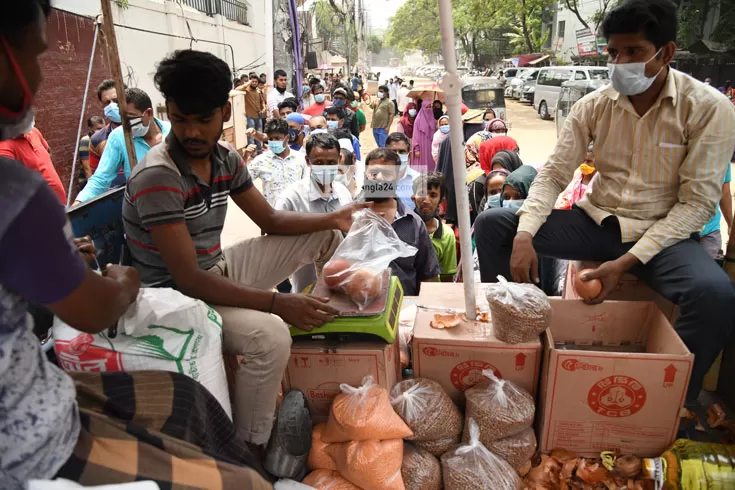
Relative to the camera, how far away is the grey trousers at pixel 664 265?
72.6 inches

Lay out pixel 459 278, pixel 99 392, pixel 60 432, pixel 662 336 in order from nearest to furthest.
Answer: pixel 60 432
pixel 99 392
pixel 662 336
pixel 459 278

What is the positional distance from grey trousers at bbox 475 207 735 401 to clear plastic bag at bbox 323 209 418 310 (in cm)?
56

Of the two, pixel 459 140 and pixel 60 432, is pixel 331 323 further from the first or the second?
pixel 60 432

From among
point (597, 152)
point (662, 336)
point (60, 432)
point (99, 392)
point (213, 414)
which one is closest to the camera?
point (60, 432)

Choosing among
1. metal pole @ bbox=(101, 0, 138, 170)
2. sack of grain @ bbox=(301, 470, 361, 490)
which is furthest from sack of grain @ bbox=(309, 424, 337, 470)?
metal pole @ bbox=(101, 0, 138, 170)

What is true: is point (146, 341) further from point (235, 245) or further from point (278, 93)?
point (278, 93)

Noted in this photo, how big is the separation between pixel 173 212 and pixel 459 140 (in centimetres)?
106

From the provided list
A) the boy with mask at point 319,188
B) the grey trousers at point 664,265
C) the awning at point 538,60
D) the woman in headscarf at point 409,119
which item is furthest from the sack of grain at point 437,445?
the awning at point 538,60

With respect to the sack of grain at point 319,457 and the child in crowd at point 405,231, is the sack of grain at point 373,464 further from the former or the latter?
the child in crowd at point 405,231

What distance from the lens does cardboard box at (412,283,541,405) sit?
196 cm

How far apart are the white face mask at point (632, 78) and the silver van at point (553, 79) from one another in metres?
16.2

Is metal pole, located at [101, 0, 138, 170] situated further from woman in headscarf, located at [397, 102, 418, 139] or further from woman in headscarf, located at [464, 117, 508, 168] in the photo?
woman in headscarf, located at [397, 102, 418, 139]

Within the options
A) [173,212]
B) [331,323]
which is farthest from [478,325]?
[173,212]

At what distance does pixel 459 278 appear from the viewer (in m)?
3.68
